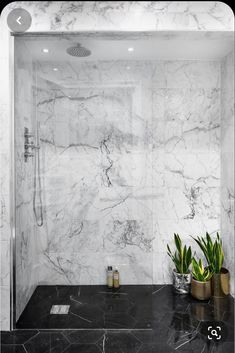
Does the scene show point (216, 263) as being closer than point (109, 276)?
No

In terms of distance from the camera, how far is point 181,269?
1868 mm

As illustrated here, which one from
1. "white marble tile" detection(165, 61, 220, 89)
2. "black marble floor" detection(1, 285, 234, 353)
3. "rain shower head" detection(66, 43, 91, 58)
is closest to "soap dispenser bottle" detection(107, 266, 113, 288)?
"black marble floor" detection(1, 285, 234, 353)

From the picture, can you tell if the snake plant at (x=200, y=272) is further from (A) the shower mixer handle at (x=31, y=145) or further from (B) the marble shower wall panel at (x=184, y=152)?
(A) the shower mixer handle at (x=31, y=145)

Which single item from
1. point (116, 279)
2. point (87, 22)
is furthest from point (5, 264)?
point (87, 22)

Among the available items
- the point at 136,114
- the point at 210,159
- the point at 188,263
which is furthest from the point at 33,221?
the point at 210,159

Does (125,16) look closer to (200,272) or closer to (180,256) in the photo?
(180,256)

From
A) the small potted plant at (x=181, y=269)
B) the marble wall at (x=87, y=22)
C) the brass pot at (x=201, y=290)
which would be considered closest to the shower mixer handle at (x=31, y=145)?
the marble wall at (x=87, y=22)

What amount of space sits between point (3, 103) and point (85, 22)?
2.32ft

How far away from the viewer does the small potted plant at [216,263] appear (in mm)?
1821

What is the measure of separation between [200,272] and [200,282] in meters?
0.06

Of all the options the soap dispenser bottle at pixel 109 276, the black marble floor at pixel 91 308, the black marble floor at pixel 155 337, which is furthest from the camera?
the soap dispenser bottle at pixel 109 276

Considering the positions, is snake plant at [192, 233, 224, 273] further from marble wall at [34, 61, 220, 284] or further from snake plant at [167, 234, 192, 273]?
marble wall at [34, 61, 220, 284]

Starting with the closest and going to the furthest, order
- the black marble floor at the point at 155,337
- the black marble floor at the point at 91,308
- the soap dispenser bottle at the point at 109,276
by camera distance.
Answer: the black marble floor at the point at 155,337 < the black marble floor at the point at 91,308 < the soap dispenser bottle at the point at 109,276

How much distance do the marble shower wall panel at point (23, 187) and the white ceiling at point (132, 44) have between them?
126 millimetres
